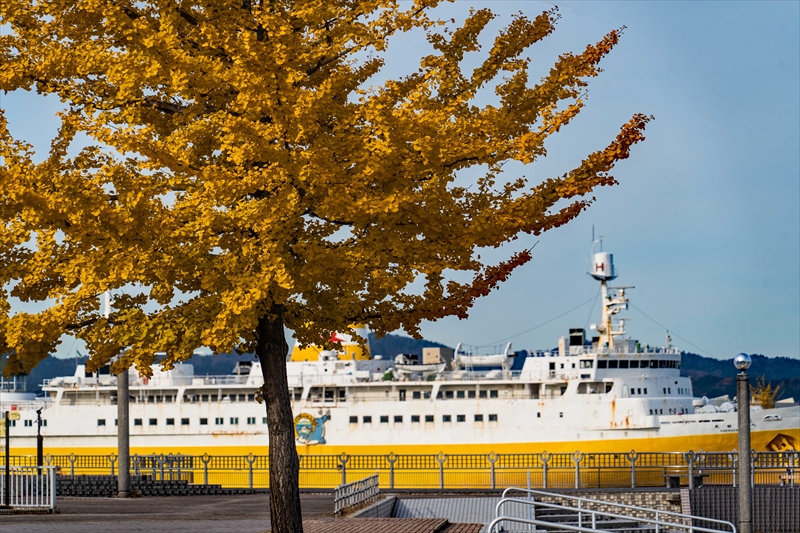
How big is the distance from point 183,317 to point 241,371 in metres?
51.6

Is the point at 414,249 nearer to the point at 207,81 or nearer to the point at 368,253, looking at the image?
the point at 368,253

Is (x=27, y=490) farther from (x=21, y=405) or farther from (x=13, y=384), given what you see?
(x=13, y=384)

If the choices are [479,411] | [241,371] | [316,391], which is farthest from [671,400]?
[241,371]

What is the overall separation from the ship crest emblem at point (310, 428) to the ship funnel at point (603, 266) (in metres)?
16.5

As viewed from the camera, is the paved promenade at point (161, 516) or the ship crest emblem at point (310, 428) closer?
the paved promenade at point (161, 516)

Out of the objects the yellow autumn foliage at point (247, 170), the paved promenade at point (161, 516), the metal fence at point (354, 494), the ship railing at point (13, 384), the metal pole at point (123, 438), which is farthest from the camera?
the ship railing at point (13, 384)

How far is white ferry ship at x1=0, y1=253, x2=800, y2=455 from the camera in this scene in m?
54.4

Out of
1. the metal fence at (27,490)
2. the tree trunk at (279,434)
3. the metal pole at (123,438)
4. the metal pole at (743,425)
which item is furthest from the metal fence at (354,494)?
the metal pole at (743,425)

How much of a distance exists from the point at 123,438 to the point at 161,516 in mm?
5382

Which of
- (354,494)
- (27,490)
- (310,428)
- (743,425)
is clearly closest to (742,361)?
(743,425)

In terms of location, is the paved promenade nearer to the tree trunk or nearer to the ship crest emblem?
the tree trunk

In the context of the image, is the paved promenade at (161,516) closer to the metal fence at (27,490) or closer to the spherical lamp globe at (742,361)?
the metal fence at (27,490)

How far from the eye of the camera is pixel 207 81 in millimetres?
12781

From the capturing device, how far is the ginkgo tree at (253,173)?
12.3 meters
